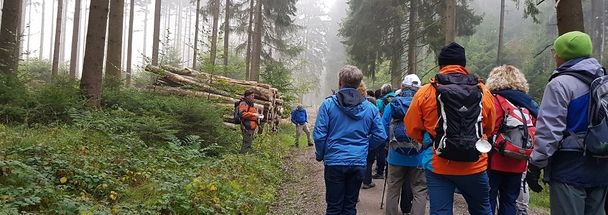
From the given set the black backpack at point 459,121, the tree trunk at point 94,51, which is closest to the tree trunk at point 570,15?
the black backpack at point 459,121

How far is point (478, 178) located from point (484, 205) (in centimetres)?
33

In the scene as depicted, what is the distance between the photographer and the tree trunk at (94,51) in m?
10.2

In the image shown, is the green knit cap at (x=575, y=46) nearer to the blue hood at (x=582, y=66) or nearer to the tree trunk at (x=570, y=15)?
the blue hood at (x=582, y=66)

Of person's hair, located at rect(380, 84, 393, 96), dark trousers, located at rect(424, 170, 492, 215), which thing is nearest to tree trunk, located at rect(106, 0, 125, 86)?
person's hair, located at rect(380, 84, 393, 96)

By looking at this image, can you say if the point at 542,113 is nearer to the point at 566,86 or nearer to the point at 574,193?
the point at 566,86

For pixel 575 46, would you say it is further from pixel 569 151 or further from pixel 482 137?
pixel 482 137

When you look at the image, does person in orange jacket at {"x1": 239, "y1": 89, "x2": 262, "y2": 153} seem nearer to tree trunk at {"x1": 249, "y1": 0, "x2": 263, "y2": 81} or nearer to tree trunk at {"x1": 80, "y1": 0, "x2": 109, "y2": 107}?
tree trunk at {"x1": 80, "y1": 0, "x2": 109, "y2": 107}

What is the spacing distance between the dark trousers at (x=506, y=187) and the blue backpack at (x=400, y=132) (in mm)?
920

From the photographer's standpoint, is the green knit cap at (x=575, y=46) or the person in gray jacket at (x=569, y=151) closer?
the person in gray jacket at (x=569, y=151)

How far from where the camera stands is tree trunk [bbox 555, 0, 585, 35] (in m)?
7.46

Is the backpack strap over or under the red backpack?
over

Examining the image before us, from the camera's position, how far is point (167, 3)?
8450 cm

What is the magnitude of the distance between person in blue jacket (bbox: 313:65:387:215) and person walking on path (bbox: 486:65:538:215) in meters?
1.47

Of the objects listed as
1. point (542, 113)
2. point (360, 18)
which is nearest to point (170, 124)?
point (542, 113)
